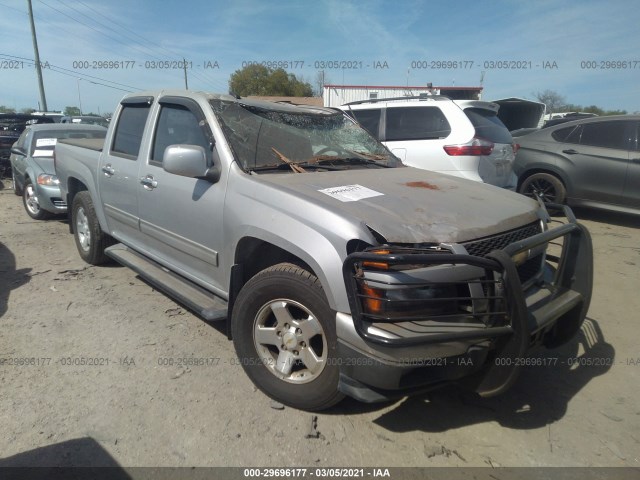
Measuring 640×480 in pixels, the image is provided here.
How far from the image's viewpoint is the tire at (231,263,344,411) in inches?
94.3

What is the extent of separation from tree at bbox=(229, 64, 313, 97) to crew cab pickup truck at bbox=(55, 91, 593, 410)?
154ft

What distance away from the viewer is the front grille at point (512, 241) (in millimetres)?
2348

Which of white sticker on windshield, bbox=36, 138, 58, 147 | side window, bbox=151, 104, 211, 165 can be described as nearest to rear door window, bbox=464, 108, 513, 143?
side window, bbox=151, 104, 211, 165

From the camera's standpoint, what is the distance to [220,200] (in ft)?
9.68

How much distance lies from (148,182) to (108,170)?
93cm

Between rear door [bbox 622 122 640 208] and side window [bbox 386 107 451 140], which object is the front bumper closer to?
side window [bbox 386 107 451 140]

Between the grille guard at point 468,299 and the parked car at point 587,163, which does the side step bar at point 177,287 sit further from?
the parked car at point 587,163

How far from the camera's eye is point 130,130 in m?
4.21

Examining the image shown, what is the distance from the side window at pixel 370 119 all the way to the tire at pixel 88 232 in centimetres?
396

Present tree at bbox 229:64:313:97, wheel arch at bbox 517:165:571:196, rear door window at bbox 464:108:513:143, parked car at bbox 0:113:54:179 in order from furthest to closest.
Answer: tree at bbox 229:64:313:97 < parked car at bbox 0:113:54:179 < wheel arch at bbox 517:165:571:196 < rear door window at bbox 464:108:513:143

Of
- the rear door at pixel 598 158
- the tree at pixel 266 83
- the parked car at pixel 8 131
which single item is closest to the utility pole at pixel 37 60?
the parked car at pixel 8 131

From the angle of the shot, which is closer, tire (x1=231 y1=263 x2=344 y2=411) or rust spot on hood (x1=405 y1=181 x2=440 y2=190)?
tire (x1=231 y1=263 x2=344 y2=411)

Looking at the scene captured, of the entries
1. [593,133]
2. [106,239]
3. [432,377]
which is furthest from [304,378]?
[593,133]

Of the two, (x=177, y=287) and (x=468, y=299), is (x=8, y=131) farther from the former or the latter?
(x=468, y=299)
